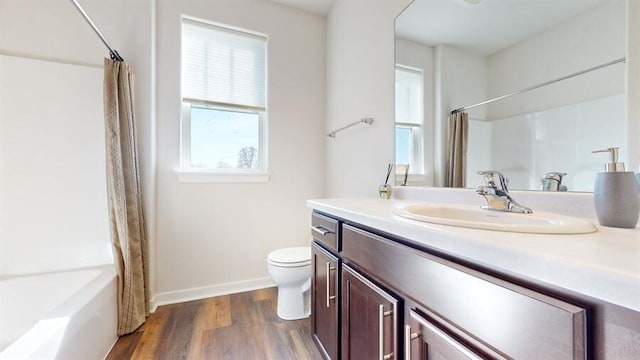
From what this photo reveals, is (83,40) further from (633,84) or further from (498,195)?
(633,84)

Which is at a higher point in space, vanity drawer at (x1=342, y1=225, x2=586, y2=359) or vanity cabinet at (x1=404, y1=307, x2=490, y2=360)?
vanity drawer at (x1=342, y1=225, x2=586, y2=359)

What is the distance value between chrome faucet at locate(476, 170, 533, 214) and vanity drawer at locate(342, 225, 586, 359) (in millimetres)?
424

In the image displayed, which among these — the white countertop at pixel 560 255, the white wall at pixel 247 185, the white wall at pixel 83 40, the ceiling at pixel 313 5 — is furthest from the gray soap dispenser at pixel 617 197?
the ceiling at pixel 313 5

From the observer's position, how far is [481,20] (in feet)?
3.79

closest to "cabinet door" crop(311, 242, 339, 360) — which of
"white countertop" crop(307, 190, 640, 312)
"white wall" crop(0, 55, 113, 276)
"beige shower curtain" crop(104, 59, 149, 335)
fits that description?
"white countertop" crop(307, 190, 640, 312)

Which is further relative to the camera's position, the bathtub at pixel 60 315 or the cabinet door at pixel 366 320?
the bathtub at pixel 60 315

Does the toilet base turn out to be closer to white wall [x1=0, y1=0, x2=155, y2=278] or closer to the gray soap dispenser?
white wall [x1=0, y1=0, x2=155, y2=278]

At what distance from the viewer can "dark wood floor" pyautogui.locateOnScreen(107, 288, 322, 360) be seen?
4.83ft

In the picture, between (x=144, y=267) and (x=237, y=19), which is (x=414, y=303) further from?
(x=237, y=19)

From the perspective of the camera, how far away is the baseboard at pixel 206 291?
6.70 ft

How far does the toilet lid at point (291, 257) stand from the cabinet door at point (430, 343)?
1131 mm

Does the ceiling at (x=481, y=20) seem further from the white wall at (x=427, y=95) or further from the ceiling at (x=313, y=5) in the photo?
the ceiling at (x=313, y=5)

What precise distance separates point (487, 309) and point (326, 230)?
0.82m

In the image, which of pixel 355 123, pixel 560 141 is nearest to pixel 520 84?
pixel 560 141
